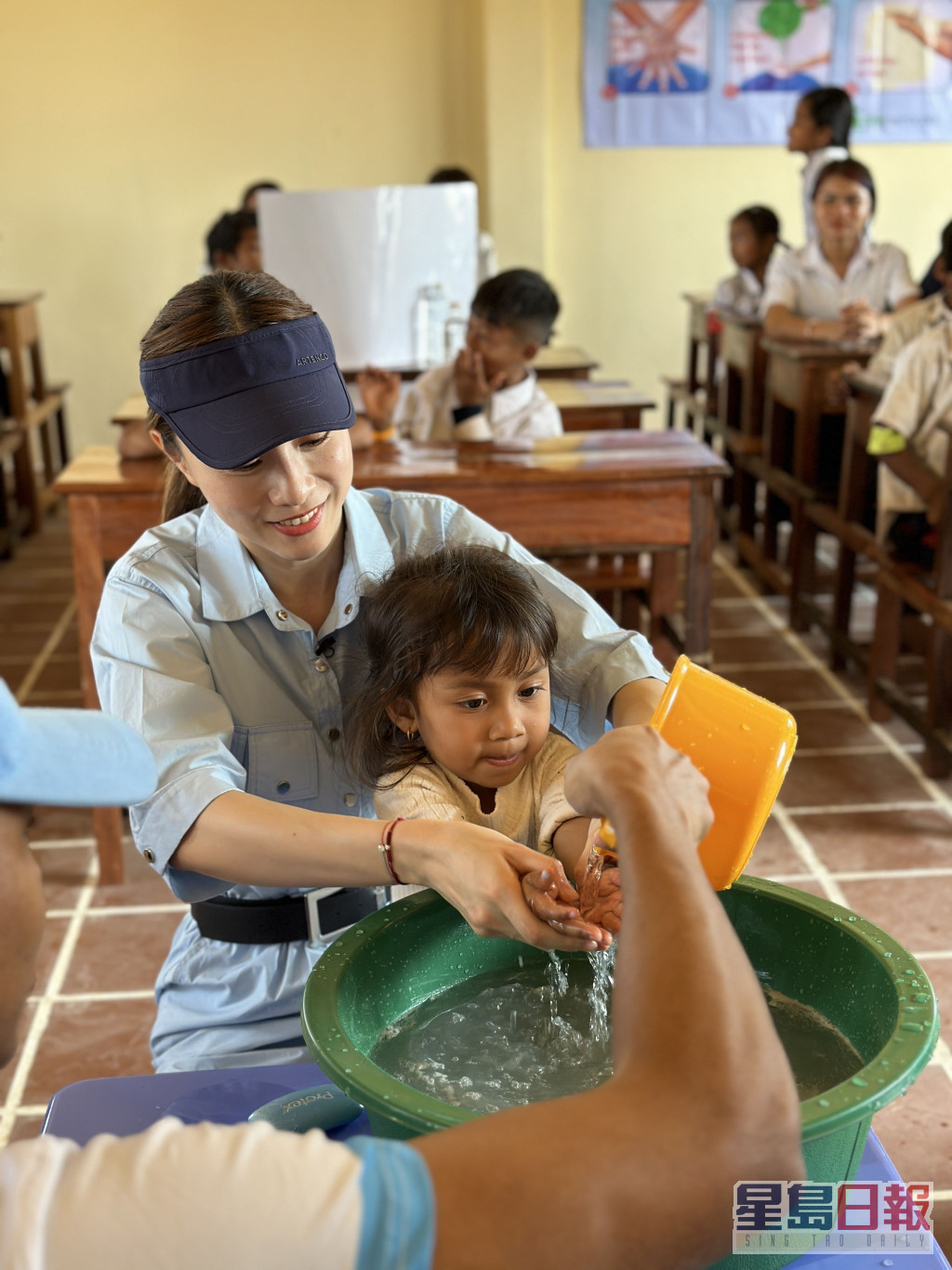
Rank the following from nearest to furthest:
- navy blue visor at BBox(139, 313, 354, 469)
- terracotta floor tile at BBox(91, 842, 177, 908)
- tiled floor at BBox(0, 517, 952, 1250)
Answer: navy blue visor at BBox(139, 313, 354, 469) < tiled floor at BBox(0, 517, 952, 1250) < terracotta floor tile at BBox(91, 842, 177, 908)

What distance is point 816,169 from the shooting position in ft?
17.4

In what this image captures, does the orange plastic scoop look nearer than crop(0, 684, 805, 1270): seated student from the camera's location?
No

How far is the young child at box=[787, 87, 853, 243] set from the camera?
5.32m

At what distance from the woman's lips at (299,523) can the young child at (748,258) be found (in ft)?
15.9

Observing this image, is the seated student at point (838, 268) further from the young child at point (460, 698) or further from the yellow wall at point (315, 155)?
the young child at point (460, 698)

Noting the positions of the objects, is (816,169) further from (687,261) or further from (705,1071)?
(705,1071)

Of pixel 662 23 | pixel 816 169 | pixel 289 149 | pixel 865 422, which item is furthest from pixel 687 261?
pixel 865 422

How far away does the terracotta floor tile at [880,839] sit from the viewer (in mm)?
2922

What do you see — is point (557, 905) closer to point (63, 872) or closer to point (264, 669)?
point (264, 669)

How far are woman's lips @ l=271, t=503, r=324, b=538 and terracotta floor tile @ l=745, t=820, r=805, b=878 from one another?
178 cm

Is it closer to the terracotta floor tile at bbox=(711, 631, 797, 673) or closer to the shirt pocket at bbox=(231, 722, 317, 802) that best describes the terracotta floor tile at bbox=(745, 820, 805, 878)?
the terracotta floor tile at bbox=(711, 631, 797, 673)

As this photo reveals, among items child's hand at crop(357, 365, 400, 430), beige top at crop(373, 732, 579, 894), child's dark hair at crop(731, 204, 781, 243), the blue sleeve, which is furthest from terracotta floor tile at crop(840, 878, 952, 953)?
child's dark hair at crop(731, 204, 781, 243)

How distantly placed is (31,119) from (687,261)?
3.75 meters

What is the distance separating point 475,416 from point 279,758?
6.96 feet
